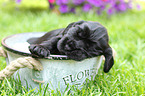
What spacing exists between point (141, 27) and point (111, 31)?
0.89 m

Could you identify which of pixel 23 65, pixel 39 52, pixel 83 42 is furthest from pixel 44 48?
pixel 83 42

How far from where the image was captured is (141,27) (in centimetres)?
382

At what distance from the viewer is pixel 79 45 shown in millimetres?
1330

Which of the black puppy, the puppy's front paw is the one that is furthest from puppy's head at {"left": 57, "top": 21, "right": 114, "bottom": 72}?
the puppy's front paw

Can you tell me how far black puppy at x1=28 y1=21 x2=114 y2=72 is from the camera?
4.32 ft

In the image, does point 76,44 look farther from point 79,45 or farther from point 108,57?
point 108,57

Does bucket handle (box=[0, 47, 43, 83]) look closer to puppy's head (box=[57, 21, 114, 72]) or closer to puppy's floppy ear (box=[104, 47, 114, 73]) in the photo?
puppy's head (box=[57, 21, 114, 72])

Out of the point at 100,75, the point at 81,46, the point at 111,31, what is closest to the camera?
the point at 81,46

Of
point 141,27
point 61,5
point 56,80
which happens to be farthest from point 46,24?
point 56,80

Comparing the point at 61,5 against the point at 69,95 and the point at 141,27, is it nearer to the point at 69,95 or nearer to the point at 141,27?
the point at 141,27

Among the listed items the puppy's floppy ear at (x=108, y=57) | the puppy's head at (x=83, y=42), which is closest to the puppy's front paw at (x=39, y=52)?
the puppy's head at (x=83, y=42)

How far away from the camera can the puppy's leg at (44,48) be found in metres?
1.31

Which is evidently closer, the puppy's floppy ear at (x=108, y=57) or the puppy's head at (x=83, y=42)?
the puppy's head at (x=83, y=42)

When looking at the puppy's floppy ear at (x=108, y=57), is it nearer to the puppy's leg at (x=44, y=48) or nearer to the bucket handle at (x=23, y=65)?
the puppy's leg at (x=44, y=48)
